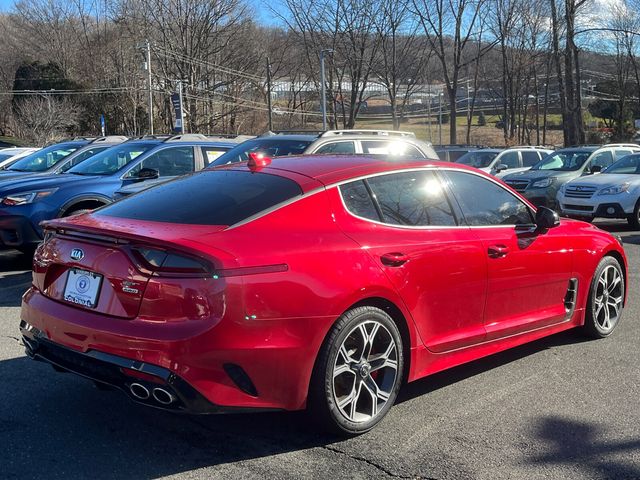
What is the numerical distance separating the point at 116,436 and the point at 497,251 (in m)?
2.71

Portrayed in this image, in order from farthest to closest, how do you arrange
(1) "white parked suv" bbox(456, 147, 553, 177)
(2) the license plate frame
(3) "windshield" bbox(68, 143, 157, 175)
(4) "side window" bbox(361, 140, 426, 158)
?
(1) "white parked suv" bbox(456, 147, 553, 177) < (3) "windshield" bbox(68, 143, 157, 175) < (4) "side window" bbox(361, 140, 426, 158) < (2) the license plate frame

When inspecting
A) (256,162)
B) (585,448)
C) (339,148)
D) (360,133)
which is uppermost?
(360,133)

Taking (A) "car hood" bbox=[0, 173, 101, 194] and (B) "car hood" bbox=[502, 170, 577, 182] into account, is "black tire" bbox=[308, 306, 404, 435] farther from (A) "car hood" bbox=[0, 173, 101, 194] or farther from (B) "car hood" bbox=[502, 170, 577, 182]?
(B) "car hood" bbox=[502, 170, 577, 182]

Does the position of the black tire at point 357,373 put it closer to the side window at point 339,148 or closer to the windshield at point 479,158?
the side window at point 339,148

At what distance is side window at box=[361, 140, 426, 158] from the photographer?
975cm

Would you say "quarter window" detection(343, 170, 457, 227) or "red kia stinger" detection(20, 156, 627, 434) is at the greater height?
"quarter window" detection(343, 170, 457, 227)

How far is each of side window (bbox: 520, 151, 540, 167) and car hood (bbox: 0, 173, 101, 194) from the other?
1415 cm

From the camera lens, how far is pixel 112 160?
10.6 metres

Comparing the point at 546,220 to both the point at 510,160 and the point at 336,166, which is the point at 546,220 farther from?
the point at 510,160

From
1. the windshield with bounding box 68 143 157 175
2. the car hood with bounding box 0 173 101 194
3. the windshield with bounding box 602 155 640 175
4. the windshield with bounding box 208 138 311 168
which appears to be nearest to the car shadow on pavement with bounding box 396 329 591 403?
the windshield with bounding box 208 138 311 168

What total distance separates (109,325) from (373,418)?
5.17ft

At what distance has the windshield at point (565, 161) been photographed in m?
17.3

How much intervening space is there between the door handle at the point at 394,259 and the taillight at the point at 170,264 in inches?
43.3

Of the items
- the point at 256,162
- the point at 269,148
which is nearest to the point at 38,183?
the point at 269,148
